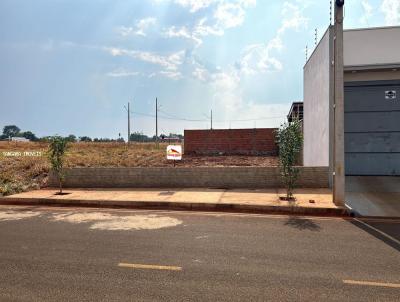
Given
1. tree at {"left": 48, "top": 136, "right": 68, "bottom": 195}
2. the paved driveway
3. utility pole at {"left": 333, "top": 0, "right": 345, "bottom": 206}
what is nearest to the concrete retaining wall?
tree at {"left": 48, "top": 136, "right": 68, "bottom": 195}

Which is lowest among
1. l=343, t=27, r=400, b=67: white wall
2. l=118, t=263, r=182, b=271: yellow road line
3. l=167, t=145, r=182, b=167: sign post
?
l=118, t=263, r=182, b=271: yellow road line

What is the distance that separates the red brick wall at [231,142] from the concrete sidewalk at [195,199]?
38.7ft

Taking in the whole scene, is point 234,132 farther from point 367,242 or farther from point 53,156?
point 367,242

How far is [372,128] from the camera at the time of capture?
1447 cm

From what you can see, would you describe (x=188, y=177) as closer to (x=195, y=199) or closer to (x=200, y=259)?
(x=195, y=199)

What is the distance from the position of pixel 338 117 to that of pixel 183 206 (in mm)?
4966

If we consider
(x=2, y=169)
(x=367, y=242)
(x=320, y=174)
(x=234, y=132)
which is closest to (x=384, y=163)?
(x=320, y=174)

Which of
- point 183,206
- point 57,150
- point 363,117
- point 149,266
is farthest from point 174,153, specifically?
point 149,266

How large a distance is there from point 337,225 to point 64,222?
644cm

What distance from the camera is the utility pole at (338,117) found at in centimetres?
966

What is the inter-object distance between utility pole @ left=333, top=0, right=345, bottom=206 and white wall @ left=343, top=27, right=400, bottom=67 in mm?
3308

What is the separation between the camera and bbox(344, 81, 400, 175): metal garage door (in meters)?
14.3

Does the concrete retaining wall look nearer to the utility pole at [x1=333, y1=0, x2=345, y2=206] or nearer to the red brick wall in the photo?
the utility pole at [x1=333, y1=0, x2=345, y2=206]

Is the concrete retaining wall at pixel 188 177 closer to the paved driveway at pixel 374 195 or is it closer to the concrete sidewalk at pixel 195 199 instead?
the concrete sidewalk at pixel 195 199
